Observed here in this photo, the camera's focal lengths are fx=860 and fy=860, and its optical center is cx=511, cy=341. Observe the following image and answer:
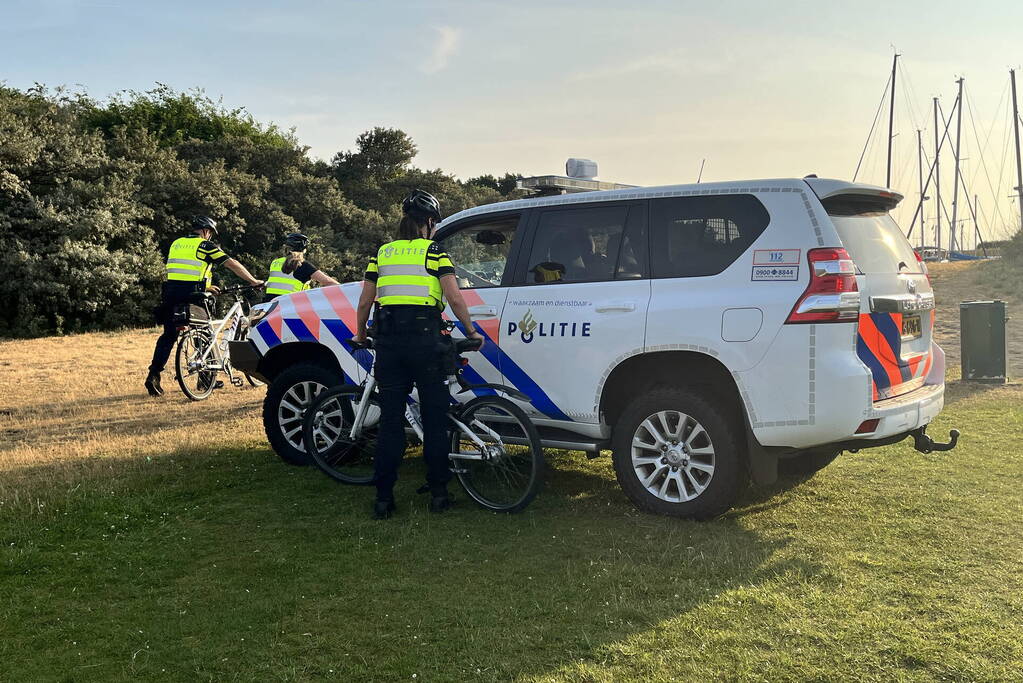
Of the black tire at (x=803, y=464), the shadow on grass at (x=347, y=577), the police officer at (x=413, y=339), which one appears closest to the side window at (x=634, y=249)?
the police officer at (x=413, y=339)

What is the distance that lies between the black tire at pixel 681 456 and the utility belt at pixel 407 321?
1.29 meters

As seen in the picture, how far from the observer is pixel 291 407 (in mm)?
6691

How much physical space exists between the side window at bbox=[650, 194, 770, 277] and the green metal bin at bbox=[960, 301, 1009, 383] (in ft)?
22.2

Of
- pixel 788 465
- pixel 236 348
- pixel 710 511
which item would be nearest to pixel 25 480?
pixel 236 348

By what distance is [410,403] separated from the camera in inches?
227

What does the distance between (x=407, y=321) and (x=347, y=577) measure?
159 cm

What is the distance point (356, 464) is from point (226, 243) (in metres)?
21.9

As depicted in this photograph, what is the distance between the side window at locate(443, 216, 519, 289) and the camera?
5.93 m

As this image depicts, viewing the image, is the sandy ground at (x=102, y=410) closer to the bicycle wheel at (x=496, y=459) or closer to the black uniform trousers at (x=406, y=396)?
the black uniform trousers at (x=406, y=396)

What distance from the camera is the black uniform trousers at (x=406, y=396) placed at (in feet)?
17.0

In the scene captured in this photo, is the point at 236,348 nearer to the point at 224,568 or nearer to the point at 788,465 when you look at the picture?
the point at 224,568

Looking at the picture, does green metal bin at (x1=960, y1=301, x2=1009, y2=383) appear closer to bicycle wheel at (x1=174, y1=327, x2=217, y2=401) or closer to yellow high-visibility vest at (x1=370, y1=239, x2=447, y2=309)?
yellow high-visibility vest at (x1=370, y1=239, x2=447, y2=309)

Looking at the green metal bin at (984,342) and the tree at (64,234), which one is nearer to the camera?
the green metal bin at (984,342)

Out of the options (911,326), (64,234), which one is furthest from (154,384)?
(64,234)
